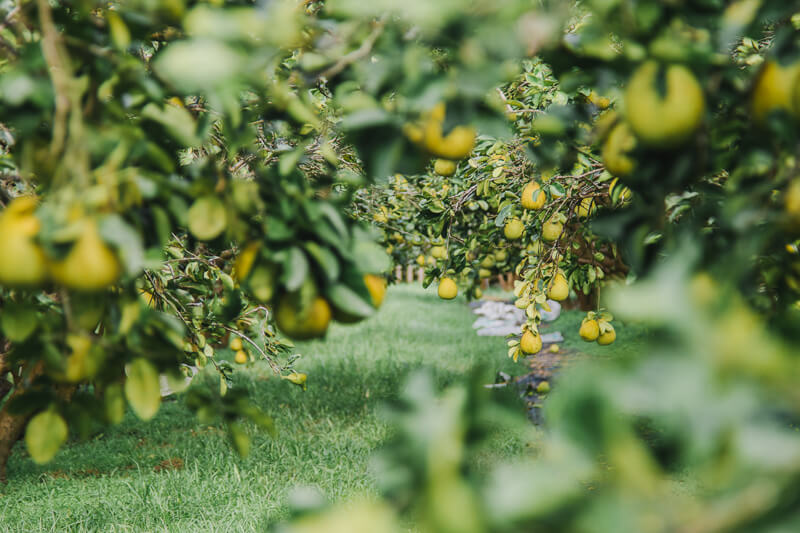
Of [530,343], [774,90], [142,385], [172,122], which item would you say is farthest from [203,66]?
[530,343]

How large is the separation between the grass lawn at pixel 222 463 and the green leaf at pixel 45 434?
→ 2.02 metres

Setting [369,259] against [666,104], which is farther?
[369,259]

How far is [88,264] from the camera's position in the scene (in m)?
0.72

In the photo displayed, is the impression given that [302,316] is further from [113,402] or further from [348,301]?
[113,402]

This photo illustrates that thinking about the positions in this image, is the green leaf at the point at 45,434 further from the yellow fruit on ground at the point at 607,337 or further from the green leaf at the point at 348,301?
the yellow fruit on ground at the point at 607,337

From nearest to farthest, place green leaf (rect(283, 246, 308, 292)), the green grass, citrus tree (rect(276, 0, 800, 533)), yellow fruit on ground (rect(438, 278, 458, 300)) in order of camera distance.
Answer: citrus tree (rect(276, 0, 800, 533)) → green leaf (rect(283, 246, 308, 292)) → yellow fruit on ground (rect(438, 278, 458, 300)) → the green grass

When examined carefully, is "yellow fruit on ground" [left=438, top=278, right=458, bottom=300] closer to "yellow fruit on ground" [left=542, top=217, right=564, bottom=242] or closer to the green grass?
"yellow fruit on ground" [left=542, top=217, right=564, bottom=242]

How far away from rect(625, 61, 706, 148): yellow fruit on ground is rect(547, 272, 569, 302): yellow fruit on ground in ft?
6.34

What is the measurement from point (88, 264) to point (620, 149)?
0.76 m

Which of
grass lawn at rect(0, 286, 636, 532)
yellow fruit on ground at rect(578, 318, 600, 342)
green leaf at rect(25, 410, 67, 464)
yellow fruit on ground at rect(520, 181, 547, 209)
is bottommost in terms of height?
grass lawn at rect(0, 286, 636, 532)

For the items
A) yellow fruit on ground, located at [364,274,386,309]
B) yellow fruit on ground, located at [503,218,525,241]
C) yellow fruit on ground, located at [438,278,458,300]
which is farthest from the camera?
yellow fruit on ground, located at [438,278,458,300]

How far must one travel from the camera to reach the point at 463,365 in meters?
8.23

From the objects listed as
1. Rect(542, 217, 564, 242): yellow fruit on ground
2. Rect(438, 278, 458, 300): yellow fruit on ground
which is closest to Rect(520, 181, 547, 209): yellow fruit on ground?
Rect(542, 217, 564, 242): yellow fruit on ground

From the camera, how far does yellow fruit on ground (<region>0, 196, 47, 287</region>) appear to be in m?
0.76
